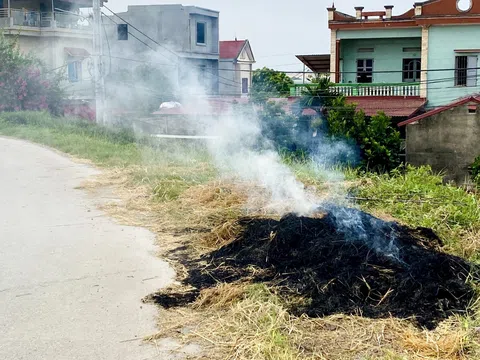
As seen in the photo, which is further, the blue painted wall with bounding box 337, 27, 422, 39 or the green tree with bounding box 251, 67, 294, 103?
the blue painted wall with bounding box 337, 27, 422, 39

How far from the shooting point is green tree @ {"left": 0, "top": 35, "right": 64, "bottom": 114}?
2903cm

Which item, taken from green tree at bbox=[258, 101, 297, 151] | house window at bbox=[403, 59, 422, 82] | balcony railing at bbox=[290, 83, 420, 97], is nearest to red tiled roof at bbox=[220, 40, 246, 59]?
house window at bbox=[403, 59, 422, 82]

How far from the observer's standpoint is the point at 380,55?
90.6 feet

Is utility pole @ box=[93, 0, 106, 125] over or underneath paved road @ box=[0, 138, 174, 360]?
over

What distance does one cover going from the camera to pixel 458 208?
999 centimetres

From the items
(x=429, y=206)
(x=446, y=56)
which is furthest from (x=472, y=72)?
(x=429, y=206)

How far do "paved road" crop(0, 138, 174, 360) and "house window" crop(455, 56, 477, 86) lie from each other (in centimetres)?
1833

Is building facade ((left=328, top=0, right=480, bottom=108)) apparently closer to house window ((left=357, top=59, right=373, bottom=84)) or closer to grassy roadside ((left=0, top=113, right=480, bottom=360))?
house window ((left=357, top=59, right=373, bottom=84))

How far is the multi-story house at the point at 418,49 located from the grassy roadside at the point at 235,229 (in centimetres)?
976

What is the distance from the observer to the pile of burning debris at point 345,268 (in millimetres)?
6219

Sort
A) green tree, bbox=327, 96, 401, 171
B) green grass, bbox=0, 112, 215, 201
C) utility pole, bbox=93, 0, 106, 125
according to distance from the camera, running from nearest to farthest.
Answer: green grass, bbox=0, 112, 215, 201 → green tree, bbox=327, 96, 401, 171 → utility pole, bbox=93, 0, 106, 125

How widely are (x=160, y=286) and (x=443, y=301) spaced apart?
3.07 metres

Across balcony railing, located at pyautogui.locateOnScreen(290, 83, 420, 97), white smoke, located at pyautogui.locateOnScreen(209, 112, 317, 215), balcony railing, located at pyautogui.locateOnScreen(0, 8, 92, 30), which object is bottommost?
white smoke, located at pyautogui.locateOnScreen(209, 112, 317, 215)

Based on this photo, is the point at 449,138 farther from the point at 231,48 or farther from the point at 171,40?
the point at 231,48
